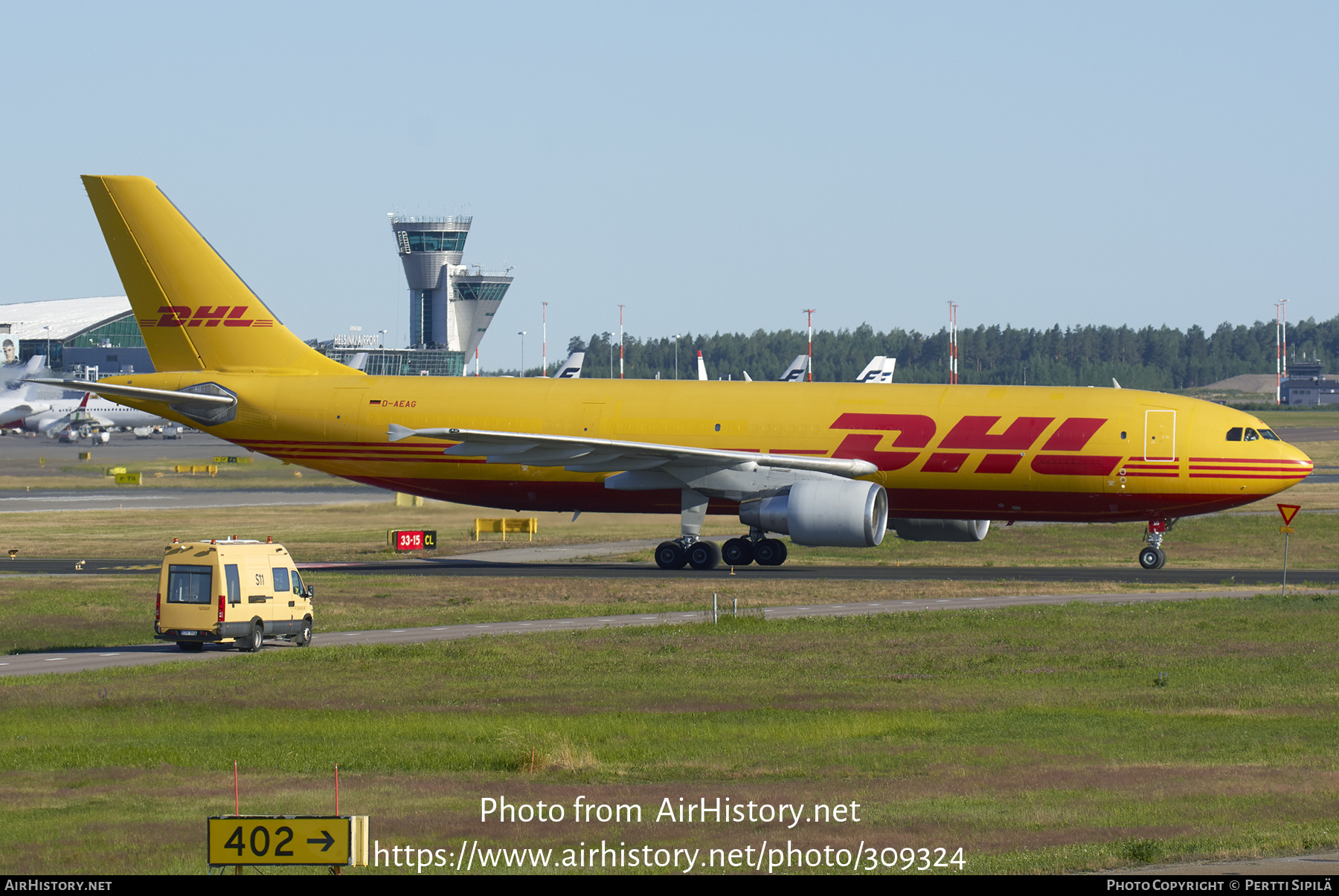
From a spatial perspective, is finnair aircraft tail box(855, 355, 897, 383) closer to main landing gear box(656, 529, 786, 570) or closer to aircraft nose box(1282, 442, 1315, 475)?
main landing gear box(656, 529, 786, 570)

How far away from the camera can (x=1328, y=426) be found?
168875 mm

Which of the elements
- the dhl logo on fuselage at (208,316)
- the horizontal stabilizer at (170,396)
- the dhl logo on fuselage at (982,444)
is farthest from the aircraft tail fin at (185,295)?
the dhl logo on fuselage at (982,444)

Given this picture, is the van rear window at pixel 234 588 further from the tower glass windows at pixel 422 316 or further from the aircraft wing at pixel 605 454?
the tower glass windows at pixel 422 316

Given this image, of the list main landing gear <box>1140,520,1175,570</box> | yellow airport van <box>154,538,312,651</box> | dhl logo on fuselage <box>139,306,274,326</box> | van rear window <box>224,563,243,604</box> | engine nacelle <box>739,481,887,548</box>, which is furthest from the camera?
dhl logo on fuselage <box>139,306,274,326</box>

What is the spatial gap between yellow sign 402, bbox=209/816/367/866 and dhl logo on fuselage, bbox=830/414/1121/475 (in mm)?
37784

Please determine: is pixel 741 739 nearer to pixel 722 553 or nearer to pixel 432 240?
pixel 722 553

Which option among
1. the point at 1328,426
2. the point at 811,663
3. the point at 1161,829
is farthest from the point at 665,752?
the point at 1328,426

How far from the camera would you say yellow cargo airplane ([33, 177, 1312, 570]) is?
4684 centimetres

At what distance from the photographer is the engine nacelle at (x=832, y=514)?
45.3 m

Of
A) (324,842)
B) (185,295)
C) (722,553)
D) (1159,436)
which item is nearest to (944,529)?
(722,553)

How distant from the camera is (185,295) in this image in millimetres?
53156

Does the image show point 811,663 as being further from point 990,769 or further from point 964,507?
point 964,507

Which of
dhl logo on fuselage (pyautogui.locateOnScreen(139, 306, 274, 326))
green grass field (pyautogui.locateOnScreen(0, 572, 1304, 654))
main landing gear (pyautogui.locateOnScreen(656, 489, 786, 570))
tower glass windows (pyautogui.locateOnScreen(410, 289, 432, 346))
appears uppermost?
tower glass windows (pyautogui.locateOnScreen(410, 289, 432, 346))

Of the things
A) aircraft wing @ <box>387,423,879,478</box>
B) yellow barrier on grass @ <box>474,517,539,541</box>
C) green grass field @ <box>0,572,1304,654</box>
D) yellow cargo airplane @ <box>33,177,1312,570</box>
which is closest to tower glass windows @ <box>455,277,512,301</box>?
yellow barrier on grass @ <box>474,517,539,541</box>
